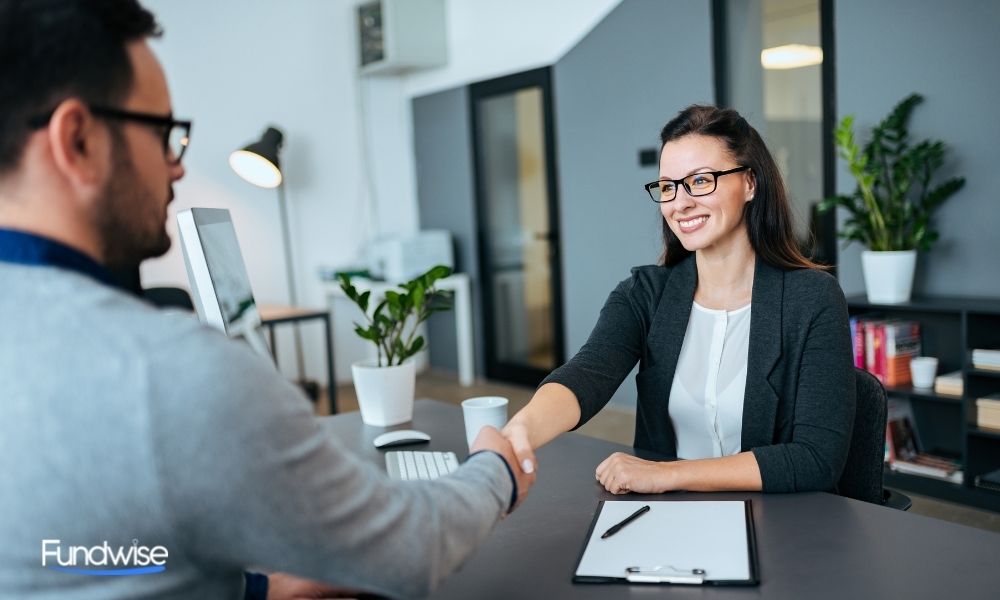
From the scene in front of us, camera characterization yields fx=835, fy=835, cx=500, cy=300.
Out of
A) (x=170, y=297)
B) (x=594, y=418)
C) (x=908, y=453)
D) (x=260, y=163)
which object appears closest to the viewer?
(x=908, y=453)

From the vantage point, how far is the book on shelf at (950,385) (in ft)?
10.6

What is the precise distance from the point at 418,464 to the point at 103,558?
3.06 ft

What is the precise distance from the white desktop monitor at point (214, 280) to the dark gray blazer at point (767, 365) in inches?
24.2

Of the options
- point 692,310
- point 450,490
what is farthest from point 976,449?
point 450,490

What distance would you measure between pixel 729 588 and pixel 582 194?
4.14 meters

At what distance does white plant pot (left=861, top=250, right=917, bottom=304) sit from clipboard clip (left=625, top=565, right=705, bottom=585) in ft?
8.76

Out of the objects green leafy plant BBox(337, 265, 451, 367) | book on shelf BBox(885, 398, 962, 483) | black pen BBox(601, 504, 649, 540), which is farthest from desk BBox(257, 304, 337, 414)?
black pen BBox(601, 504, 649, 540)

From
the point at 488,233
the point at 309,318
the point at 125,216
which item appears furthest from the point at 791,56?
the point at 125,216

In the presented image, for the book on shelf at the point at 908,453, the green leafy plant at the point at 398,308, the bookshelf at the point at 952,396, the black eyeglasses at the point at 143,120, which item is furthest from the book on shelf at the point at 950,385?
the black eyeglasses at the point at 143,120

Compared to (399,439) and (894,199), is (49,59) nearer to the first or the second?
(399,439)

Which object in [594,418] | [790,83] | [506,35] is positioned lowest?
[594,418]

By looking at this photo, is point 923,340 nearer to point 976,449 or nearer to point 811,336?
point 976,449

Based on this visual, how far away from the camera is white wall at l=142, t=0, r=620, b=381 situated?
527cm

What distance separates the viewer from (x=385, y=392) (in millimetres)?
1947
